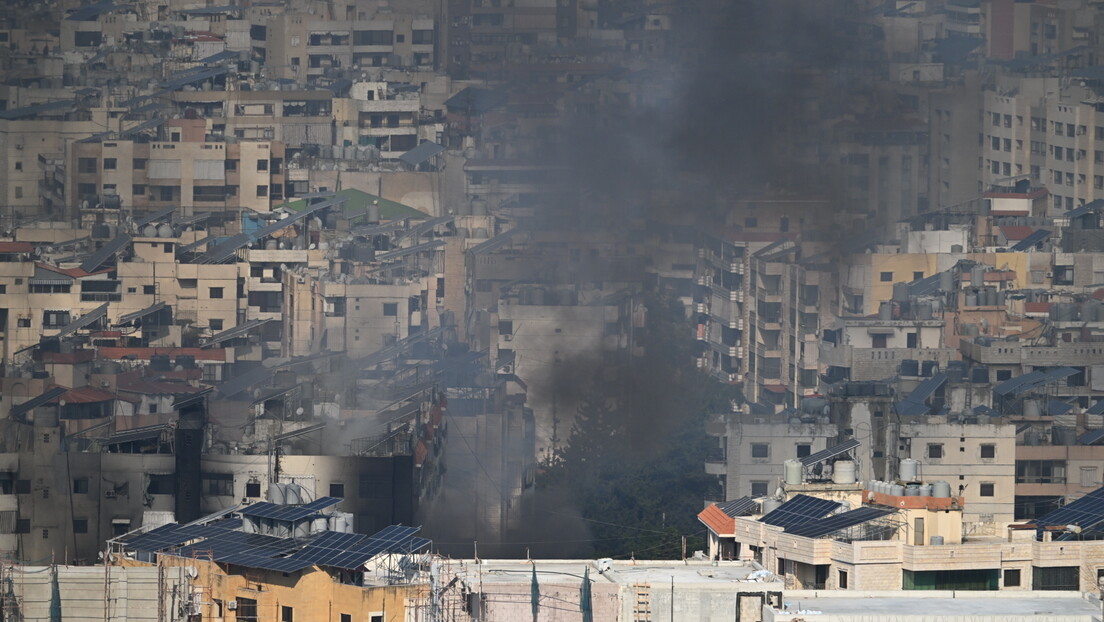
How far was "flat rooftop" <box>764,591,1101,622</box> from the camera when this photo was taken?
2847 centimetres

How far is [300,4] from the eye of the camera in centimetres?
8562

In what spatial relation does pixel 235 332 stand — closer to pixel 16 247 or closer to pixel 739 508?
pixel 16 247

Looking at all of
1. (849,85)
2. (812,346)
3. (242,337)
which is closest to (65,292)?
(242,337)

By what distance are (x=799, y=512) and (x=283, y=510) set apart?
435 cm

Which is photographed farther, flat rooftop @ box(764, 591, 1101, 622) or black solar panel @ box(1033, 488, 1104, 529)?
black solar panel @ box(1033, 488, 1104, 529)

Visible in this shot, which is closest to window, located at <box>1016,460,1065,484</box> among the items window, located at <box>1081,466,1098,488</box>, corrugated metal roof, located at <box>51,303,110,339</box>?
window, located at <box>1081,466,1098,488</box>

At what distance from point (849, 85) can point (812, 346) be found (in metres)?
20.4

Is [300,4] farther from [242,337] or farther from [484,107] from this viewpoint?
[242,337]

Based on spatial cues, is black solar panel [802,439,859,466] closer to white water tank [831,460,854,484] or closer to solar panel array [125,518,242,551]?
white water tank [831,460,854,484]

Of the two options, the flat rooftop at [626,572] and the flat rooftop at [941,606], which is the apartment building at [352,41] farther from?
the flat rooftop at [941,606]

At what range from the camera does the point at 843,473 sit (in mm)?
34344

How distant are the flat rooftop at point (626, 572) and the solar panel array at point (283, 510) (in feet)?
4.69

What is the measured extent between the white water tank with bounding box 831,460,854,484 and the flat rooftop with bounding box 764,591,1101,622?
4.09 metres

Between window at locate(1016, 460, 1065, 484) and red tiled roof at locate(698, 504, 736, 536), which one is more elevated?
red tiled roof at locate(698, 504, 736, 536)
